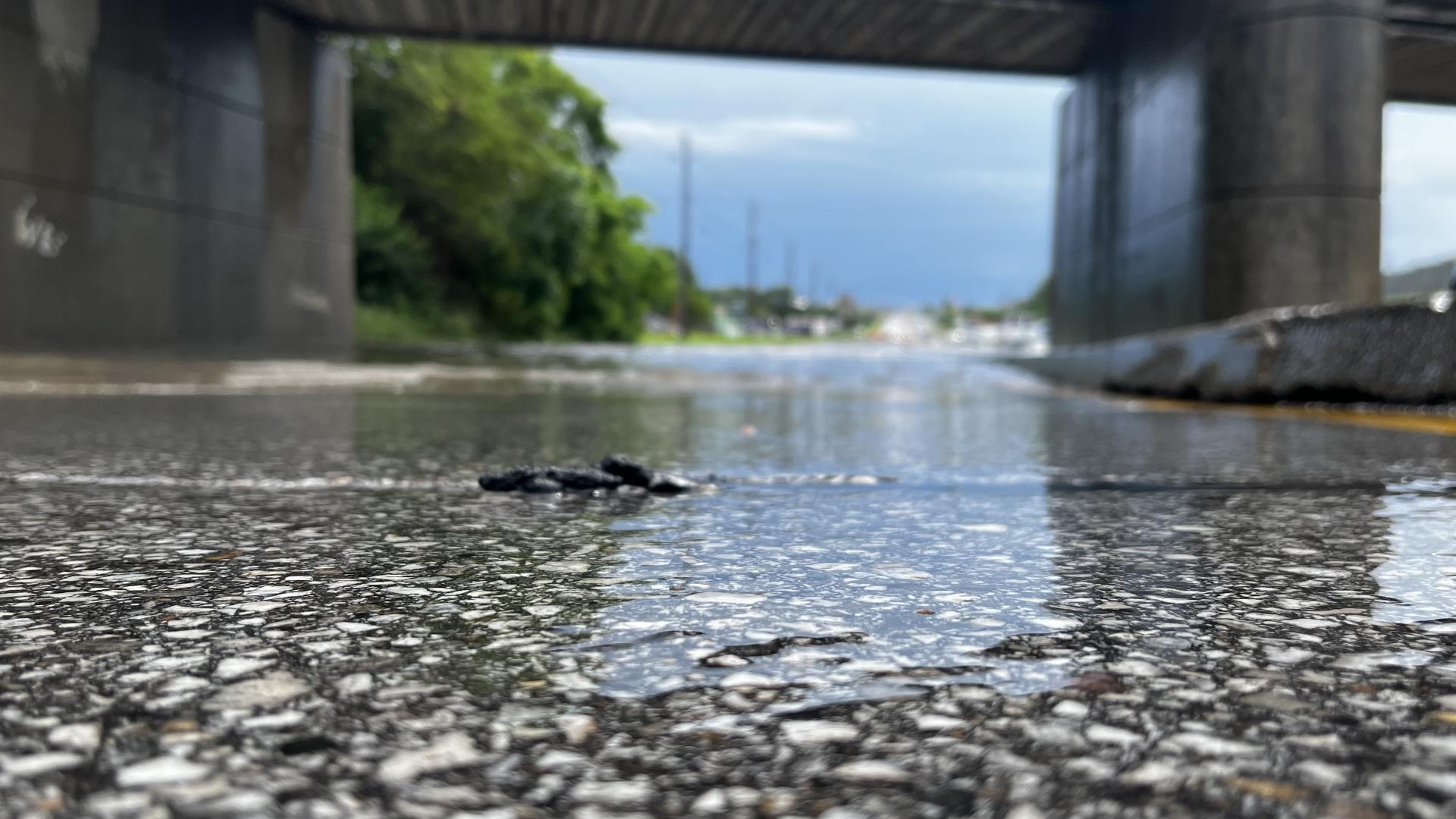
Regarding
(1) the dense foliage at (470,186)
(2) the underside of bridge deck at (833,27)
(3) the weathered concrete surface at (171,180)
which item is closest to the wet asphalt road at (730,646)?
(3) the weathered concrete surface at (171,180)

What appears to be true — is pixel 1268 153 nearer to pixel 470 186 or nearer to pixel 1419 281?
pixel 1419 281

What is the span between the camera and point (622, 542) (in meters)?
2.06

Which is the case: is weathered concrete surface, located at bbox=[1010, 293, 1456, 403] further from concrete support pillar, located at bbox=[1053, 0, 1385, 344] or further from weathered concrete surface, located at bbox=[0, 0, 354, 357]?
weathered concrete surface, located at bbox=[0, 0, 354, 357]

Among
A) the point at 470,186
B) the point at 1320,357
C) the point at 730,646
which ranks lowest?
the point at 730,646

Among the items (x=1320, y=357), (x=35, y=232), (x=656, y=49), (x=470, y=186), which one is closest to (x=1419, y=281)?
(x=1320, y=357)

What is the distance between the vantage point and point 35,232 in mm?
9922

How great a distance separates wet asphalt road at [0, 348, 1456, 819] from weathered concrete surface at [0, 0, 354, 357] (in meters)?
8.20

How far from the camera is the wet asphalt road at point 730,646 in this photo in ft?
2.93

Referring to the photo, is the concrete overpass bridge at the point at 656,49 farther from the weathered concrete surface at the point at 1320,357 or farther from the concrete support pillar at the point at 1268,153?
the weathered concrete surface at the point at 1320,357

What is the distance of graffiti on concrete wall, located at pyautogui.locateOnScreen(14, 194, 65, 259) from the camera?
9.76 meters

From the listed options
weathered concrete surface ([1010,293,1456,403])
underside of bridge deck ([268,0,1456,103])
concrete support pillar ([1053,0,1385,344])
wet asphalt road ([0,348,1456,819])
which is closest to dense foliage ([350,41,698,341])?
underside of bridge deck ([268,0,1456,103])

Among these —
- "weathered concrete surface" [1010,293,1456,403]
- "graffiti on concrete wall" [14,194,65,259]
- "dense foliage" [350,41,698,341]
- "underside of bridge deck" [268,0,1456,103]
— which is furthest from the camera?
"dense foliage" [350,41,698,341]

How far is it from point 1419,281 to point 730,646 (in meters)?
10.3

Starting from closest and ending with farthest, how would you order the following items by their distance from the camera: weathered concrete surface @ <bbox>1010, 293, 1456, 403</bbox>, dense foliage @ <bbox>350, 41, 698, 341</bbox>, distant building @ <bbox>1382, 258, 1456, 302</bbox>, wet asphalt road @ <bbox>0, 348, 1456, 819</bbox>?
1. wet asphalt road @ <bbox>0, 348, 1456, 819</bbox>
2. weathered concrete surface @ <bbox>1010, 293, 1456, 403</bbox>
3. distant building @ <bbox>1382, 258, 1456, 302</bbox>
4. dense foliage @ <bbox>350, 41, 698, 341</bbox>
